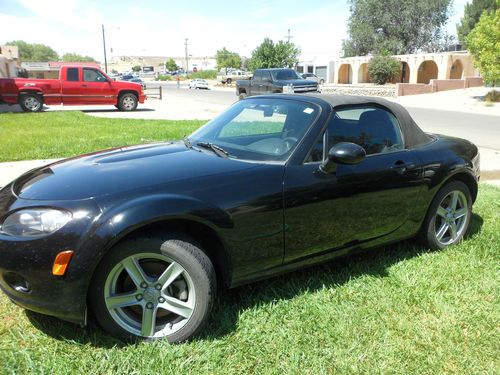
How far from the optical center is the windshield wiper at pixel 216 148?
3207 millimetres

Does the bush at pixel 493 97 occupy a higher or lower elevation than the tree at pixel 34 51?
lower

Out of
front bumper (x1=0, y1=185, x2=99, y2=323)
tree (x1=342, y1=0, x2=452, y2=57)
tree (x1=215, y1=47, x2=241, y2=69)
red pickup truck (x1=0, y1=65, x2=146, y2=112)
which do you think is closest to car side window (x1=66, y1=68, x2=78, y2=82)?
red pickup truck (x1=0, y1=65, x2=146, y2=112)

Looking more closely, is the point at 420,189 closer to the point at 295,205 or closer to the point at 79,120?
the point at 295,205

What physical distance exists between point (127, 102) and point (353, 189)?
16.7m

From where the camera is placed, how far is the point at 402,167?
3570 mm

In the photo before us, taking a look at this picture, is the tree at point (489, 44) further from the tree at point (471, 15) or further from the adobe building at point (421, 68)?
the tree at point (471, 15)

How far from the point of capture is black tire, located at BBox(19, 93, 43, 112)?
53.5ft

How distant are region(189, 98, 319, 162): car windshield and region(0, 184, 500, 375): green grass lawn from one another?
1022mm

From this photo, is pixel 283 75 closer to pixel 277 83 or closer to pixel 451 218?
pixel 277 83

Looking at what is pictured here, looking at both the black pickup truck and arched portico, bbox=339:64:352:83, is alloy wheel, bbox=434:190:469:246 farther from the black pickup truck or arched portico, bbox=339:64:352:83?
arched portico, bbox=339:64:352:83

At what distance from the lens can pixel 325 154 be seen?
126 inches

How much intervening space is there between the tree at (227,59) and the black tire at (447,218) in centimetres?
9707

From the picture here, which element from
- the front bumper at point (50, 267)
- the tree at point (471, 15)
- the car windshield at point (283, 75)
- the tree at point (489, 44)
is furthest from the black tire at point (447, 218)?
the tree at point (471, 15)

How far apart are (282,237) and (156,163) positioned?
3.24ft
